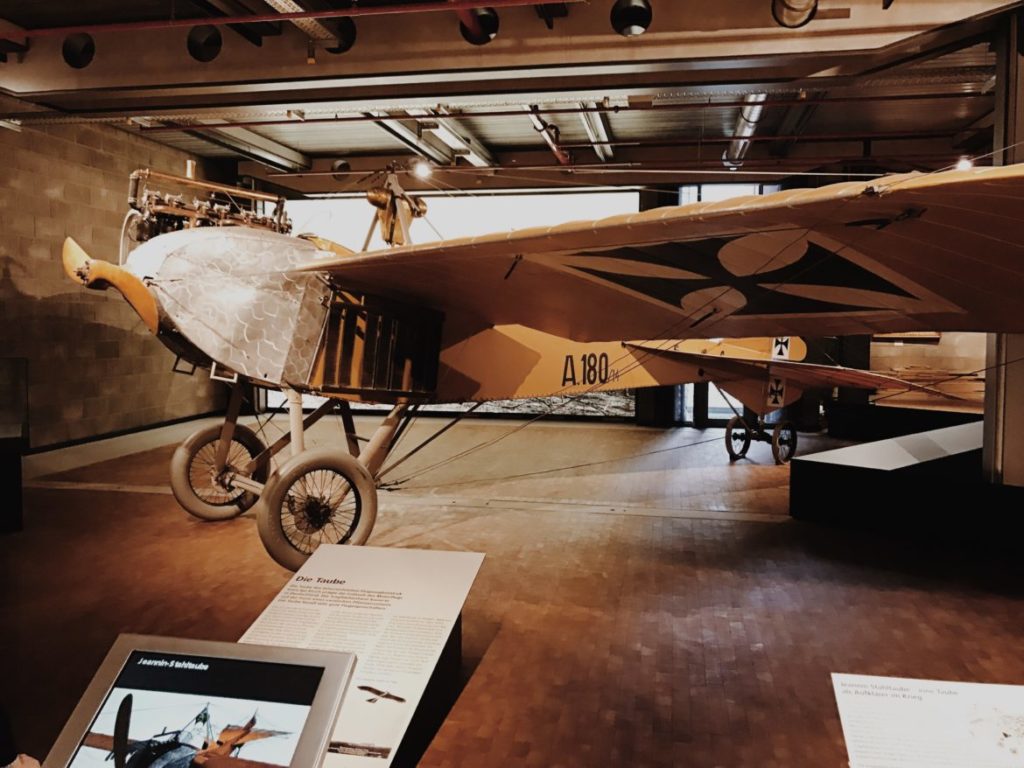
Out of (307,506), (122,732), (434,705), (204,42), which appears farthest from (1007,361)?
(204,42)

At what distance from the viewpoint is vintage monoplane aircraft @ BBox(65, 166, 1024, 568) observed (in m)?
2.90

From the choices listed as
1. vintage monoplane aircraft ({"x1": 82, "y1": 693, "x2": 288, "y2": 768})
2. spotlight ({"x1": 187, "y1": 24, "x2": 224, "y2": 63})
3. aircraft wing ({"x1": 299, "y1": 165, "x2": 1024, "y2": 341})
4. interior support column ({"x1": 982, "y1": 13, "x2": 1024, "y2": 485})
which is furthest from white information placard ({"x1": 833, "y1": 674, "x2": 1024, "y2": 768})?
spotlight ({"x1": 187, "y1": 24, "x2": 224, "y2": 63})

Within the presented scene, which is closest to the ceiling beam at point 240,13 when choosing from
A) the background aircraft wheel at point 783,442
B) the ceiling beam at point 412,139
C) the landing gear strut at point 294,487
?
the ceiling beam at point 412,139

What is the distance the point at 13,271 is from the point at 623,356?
297 inches

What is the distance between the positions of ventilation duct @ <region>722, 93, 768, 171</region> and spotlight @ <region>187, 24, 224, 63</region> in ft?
17.2

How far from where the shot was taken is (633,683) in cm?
306

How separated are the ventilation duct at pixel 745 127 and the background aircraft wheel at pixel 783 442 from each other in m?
3.32

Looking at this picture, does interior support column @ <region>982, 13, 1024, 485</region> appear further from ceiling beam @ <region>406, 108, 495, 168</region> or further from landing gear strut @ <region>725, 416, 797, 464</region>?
ceiling beam @ <region>406, 108, 495, 168</region>

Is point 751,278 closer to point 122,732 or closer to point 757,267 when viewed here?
point 757,267

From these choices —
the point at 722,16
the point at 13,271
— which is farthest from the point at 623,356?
the point at 13,271

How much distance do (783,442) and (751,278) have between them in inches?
217

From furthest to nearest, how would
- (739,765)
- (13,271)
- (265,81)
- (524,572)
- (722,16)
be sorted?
1. (13,271)
2. (265,81)
3. (722,16)
4. (524,572)
5. (739,765)

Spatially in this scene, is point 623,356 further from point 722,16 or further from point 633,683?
point 633,683

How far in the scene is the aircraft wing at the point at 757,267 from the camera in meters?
2.66
